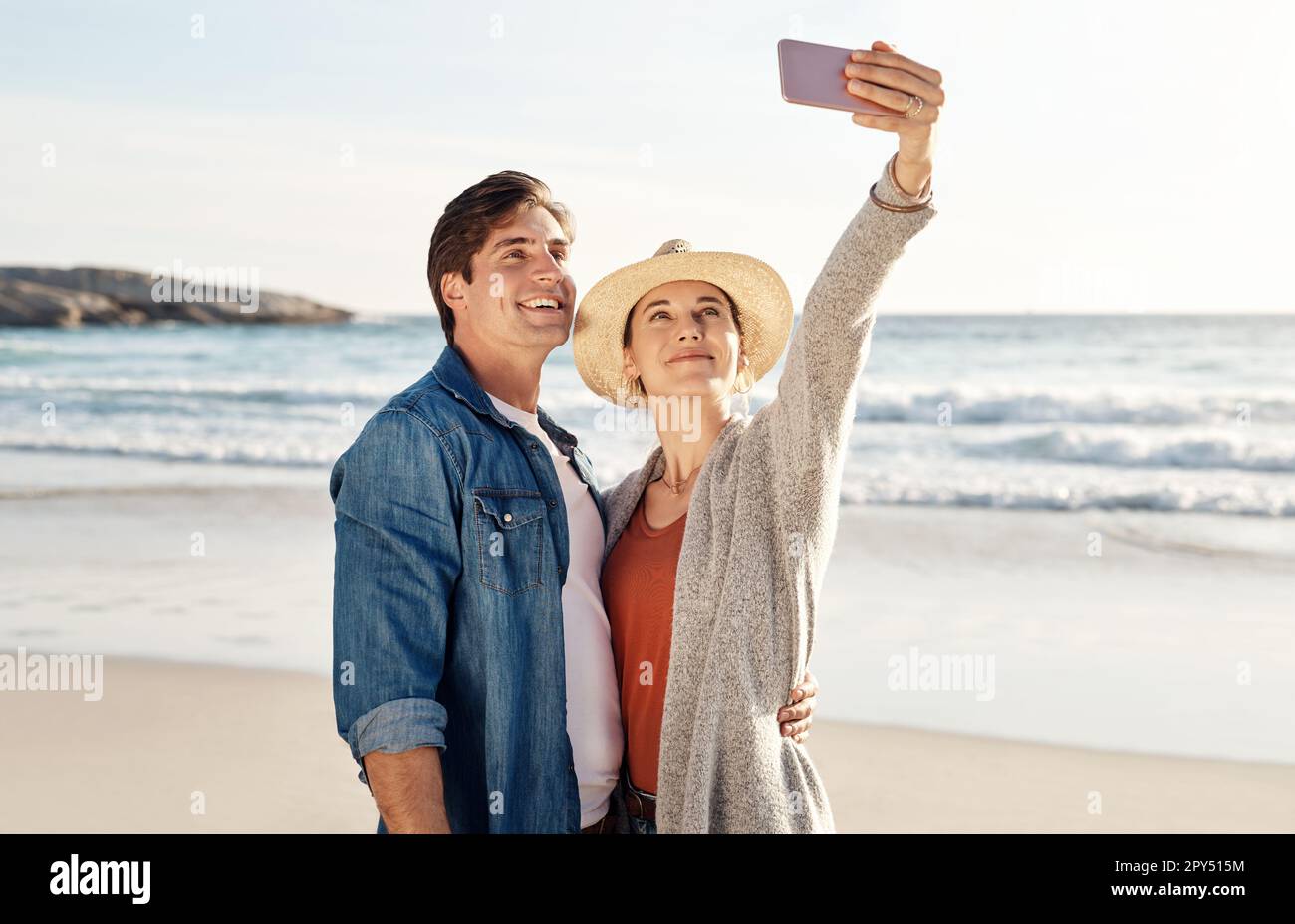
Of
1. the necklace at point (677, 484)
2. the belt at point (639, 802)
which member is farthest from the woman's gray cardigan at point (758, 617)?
the necklace at point (677, 484)

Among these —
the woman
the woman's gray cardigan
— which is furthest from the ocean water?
the woman's gray cardigan

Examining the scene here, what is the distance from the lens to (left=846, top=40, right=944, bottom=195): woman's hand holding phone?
2055 mm

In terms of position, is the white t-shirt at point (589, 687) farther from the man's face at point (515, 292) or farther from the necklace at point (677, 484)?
the necklace at point (677, 484)

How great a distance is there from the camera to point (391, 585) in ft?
7.48

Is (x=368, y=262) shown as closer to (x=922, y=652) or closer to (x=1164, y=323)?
(x=1164, y=323)

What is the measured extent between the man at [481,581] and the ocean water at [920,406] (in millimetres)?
8321

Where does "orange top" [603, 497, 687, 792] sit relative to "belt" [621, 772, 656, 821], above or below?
above

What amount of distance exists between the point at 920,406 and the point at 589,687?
1490cm

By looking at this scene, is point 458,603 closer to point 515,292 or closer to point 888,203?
point 515,292

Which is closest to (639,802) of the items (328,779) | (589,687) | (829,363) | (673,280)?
(589,687)

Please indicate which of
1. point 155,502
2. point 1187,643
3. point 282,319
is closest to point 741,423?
point 1187,643

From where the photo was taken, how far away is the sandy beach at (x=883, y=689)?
15.8 ft

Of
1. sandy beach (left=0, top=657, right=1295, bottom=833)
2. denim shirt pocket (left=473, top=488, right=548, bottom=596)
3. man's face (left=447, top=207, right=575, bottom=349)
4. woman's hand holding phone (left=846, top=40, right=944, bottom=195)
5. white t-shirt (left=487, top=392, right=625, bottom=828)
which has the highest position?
woman's hand holding phone (left=846, top=40, right=944, bottom=195)

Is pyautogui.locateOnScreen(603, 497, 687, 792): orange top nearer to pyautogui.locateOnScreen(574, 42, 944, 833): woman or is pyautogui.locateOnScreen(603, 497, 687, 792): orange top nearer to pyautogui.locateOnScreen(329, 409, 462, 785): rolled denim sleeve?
pyautogui.locateOnScreen(574, 42, 944, 833): woman
